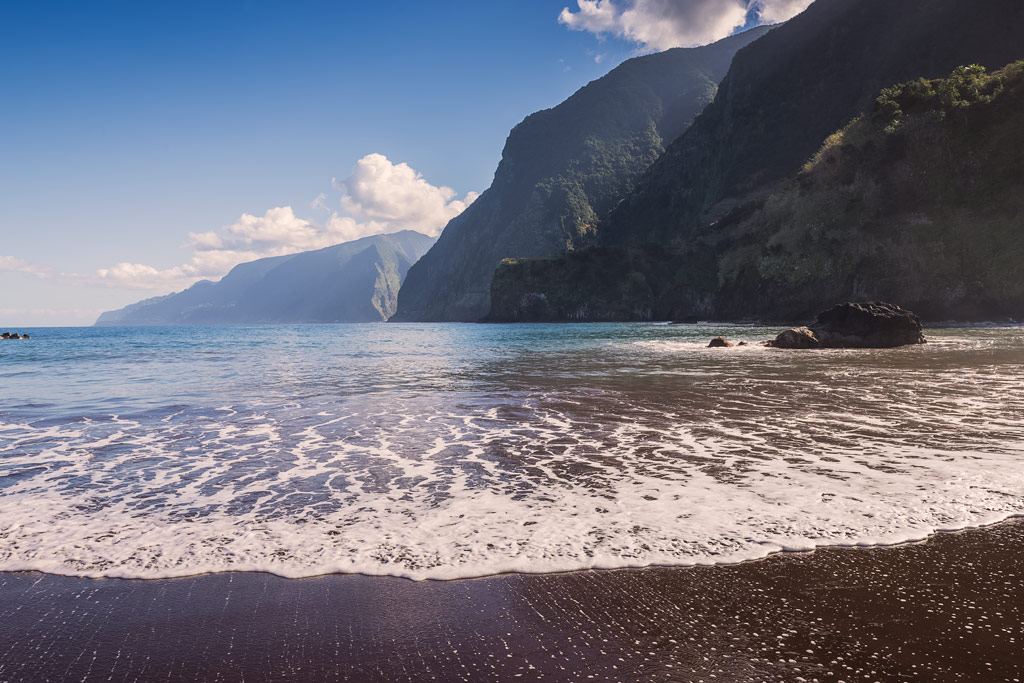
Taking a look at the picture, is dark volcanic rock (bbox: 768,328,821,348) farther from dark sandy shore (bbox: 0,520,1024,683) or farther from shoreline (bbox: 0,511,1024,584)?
shoreline (bbox: 0,511,1024,584)

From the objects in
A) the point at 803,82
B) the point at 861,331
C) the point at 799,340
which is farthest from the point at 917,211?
the point at 803,82

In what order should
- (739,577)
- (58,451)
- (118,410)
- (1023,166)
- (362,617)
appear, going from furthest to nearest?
(1023,166) < (118,410) < (58,451) < (739,577) < (362,617)

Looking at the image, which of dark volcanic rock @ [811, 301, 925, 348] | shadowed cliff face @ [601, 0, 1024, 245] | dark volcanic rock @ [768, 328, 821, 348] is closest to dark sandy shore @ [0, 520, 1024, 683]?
dark volcanic rock @ [768, 328, 821, 348]

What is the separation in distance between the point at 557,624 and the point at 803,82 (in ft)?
511

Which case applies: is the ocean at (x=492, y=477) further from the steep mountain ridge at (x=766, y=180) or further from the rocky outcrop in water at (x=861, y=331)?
the steep mountain ridge at (x=766, y=180)

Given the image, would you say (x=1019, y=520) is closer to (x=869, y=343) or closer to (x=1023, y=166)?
(x=869, y=343)

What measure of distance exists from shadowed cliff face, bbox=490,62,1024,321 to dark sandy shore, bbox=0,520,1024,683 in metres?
77.0

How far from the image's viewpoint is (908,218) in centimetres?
7031

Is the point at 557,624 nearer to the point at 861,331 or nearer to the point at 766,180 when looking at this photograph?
the point at 861,331

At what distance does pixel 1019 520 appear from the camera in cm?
475

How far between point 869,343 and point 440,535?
109 ft

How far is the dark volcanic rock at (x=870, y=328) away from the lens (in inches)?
1195

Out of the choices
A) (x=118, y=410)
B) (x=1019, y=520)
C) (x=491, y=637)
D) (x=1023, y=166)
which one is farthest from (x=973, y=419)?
(x=1023, y=166)

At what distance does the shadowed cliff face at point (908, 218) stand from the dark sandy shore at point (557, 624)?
77.0 meters
